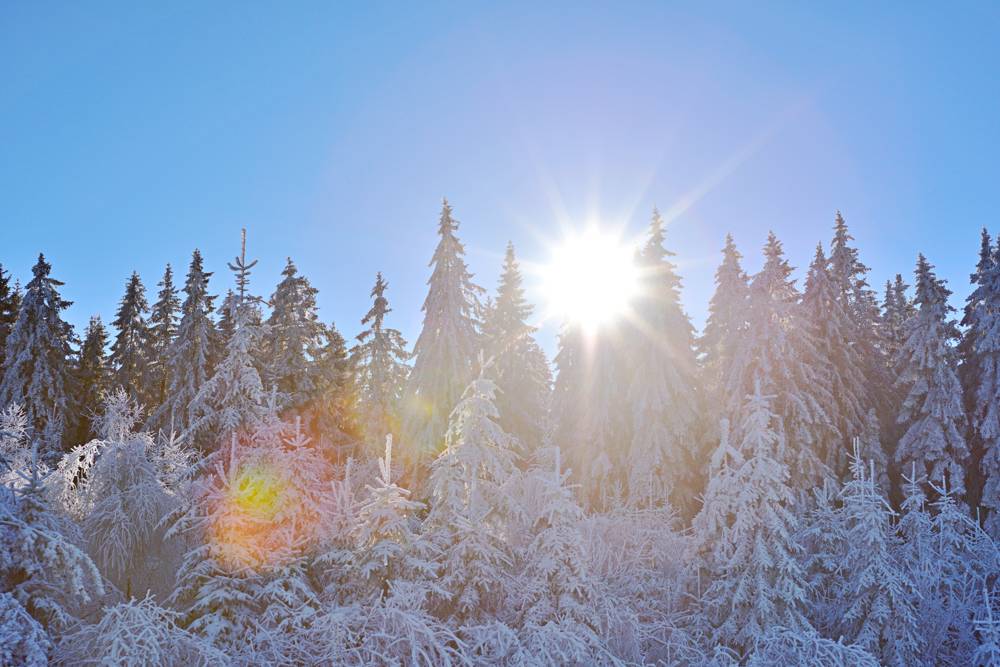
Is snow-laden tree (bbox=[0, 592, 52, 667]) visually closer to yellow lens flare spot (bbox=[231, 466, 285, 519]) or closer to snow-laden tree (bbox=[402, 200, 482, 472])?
yellow lens flare spot (bbox=[231, 466, 285, 519])

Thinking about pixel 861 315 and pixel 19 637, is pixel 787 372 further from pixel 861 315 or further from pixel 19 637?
pixel 19 637

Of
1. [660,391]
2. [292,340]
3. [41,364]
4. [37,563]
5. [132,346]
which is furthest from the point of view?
[132,346]

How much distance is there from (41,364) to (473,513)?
32997 millimetres

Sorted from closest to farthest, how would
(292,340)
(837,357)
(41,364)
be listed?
(837,357), (292,340), (41,364)

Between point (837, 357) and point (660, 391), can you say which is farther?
point (837, 357)

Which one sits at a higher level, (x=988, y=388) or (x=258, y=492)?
(x=988, y=388)

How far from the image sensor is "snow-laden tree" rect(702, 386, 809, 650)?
45.6ft

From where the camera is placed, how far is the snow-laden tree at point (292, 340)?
3159 cm

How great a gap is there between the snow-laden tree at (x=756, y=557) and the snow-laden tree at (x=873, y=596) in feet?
4.05

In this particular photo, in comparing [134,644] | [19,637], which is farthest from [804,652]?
[19,637]


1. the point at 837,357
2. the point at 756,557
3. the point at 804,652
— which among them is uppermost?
the point at 837,357

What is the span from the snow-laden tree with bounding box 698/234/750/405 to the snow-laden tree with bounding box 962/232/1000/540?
9.10m

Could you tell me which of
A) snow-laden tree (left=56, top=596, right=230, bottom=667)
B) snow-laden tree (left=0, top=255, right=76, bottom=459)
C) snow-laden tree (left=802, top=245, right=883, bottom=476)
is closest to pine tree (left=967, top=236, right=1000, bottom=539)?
snow-laden tree (left=802, top=245, right=883, bottom=476)

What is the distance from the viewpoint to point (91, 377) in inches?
1634
